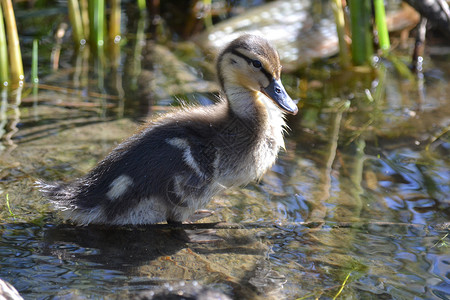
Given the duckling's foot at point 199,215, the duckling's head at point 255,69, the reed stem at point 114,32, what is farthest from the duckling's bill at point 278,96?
the reed stem at point 114,32

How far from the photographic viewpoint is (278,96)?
357 cm

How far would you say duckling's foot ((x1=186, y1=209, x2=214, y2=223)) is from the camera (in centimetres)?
360

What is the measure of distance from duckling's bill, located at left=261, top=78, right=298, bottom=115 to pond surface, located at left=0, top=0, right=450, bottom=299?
0.61 m

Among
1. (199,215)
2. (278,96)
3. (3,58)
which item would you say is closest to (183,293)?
(199,215)

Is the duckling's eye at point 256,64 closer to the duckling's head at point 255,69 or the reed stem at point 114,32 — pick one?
the duckling's head at point 255,69

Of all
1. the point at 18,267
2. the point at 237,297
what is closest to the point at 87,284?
the point at 18,267

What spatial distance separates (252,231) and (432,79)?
3.21 metres

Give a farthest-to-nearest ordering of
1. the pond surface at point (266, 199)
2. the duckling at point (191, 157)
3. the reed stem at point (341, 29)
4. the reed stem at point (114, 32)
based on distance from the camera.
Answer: the reed stem at point (114, 32), the reed stem at point (341, 29), the duckling at point (191, 157), the pond surface at point (266, 199)

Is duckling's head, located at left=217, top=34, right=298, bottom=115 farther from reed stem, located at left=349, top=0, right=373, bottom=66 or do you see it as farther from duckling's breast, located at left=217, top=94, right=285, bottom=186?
reed stem, located at left=349, top=0, right=373, bottom=66

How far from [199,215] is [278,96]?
2.71 ft

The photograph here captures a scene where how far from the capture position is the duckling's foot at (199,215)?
3604 mm

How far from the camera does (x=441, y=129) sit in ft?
15.9

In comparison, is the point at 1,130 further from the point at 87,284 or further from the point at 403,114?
the point at 403,114

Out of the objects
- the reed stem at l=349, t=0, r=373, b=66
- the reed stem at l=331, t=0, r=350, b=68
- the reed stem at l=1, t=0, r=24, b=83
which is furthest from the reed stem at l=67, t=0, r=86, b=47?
the reed stem at l=349, t=0, r=373, b=66
